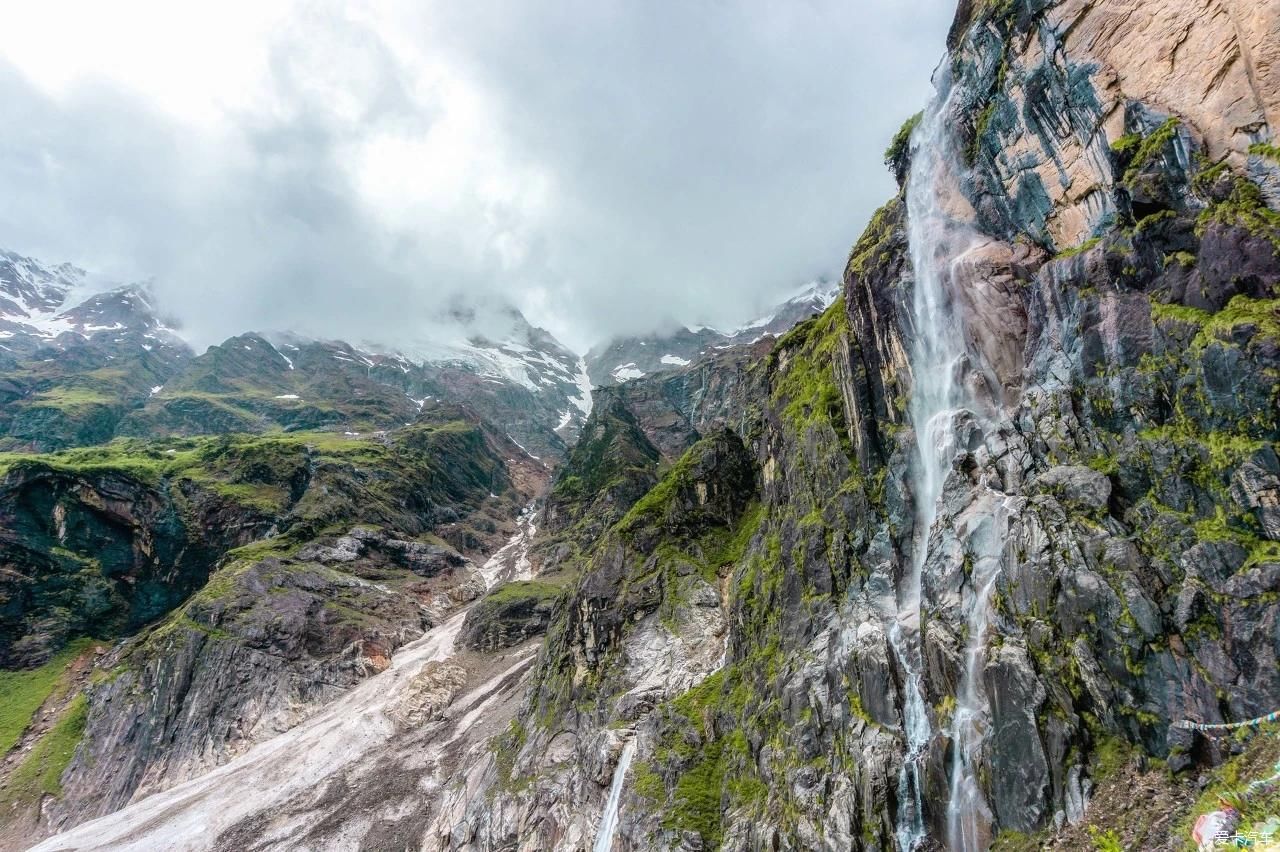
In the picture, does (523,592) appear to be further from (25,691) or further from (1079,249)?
(1079,249)

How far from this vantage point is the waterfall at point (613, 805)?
155 ft

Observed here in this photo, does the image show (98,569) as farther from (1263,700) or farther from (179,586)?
(1263,700)

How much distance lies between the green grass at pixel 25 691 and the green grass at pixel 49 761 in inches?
188

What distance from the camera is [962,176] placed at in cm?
4191

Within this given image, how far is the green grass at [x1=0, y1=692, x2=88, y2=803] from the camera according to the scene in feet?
282

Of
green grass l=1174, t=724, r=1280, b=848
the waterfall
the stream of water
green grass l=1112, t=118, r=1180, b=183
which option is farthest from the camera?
the stream of water

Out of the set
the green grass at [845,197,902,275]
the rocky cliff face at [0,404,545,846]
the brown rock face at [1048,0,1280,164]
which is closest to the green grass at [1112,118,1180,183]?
the brown rock face at [1048,0,1280,164]

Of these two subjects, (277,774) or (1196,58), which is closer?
(1196,58)

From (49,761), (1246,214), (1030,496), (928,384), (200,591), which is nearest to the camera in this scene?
(1246,214)

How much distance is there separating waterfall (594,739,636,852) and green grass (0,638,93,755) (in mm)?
100641

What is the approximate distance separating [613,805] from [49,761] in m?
94.4

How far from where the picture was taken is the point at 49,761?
90000 mm

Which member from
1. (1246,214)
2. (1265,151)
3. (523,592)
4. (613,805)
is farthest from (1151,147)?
(523,592)

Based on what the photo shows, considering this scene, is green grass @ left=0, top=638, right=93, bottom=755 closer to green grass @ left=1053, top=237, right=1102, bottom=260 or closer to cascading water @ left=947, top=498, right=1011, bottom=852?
cascading water @ left=947, top=498, right=1011, bottom=852
